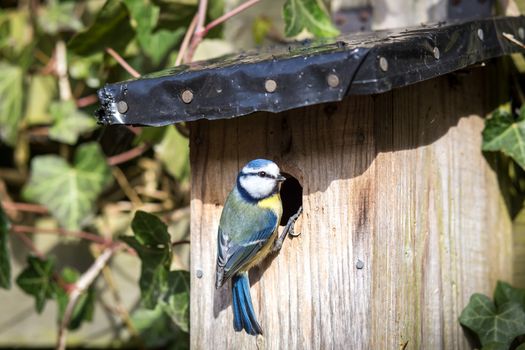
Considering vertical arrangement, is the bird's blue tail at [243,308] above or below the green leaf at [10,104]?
below

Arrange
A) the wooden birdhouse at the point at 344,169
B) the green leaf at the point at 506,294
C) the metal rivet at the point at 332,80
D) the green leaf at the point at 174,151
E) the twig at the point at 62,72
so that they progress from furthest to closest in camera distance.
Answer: the twig at the point at 62,72, the green leaf at the point at 174,151, the green leaf at the point at 506,294, the wooden birdhouse at the point at 344,169, the metal rivet at the point at 332,80

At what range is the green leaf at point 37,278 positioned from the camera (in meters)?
2.98

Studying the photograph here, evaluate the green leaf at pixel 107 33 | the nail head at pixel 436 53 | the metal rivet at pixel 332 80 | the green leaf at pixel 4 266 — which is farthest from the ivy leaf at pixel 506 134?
the green leaf at pixel 4 266

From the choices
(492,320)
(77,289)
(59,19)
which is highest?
(59,19)

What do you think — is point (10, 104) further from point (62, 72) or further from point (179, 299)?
point (179, 299)

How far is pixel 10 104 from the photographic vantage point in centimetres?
323

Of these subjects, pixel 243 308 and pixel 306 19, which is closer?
pixel 243 308

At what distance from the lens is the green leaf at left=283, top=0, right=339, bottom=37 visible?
2562 millimetres

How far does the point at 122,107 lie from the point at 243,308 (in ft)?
2.03

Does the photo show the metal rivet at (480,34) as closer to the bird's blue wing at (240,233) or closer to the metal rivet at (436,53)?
the metal rivet at (436,53)

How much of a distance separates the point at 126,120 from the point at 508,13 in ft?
4.36

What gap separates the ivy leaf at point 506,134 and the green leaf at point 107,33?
130 cm

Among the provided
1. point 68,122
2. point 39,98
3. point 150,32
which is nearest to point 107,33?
point 150,32

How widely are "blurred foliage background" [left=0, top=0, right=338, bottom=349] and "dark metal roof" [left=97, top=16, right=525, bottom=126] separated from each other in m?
0.52
